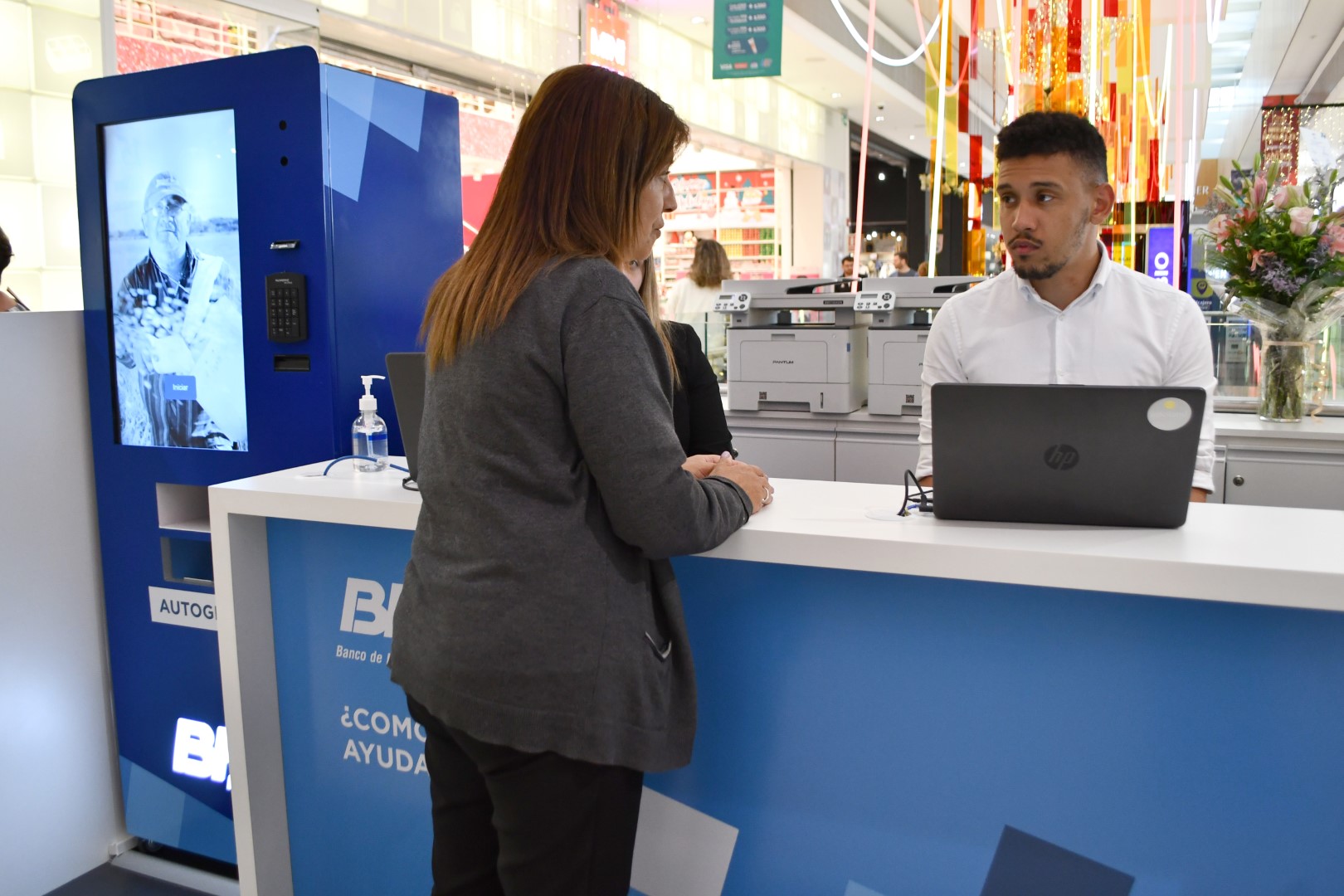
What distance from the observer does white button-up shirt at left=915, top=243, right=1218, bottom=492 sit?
2.18 metres

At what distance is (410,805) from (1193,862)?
1379 millimetres

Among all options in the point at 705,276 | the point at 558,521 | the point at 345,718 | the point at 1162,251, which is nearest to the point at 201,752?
the point at 345,718

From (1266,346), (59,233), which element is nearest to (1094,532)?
(1266,346)

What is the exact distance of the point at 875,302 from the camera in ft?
13.0

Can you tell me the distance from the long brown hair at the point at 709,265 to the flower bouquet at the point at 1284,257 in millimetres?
3160

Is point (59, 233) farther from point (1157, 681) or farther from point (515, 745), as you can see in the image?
point (1157, 681)

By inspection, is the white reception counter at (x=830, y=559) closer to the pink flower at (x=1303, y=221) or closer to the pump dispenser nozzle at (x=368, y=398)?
the pump dispenser nozzle at (x=368, y=398)

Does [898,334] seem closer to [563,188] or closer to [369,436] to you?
[369,436]

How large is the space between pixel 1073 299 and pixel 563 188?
143 cm

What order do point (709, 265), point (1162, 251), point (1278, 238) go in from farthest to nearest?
point (709, 265)
point (1162, 251)
point (1278, 238)

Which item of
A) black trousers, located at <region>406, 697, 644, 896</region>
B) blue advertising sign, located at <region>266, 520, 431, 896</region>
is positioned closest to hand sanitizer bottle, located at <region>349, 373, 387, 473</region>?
blue advertising sign, located at <region>266, 520, 431, 896</region>

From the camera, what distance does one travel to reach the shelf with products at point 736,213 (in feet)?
43.1

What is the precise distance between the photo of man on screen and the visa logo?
73cm

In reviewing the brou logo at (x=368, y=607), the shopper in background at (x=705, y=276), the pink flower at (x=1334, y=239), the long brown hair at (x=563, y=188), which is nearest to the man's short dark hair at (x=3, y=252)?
the brou logo at (x=368, y=607)
